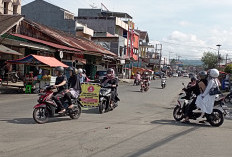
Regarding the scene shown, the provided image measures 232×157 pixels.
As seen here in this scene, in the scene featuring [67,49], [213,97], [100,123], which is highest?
[67,49]

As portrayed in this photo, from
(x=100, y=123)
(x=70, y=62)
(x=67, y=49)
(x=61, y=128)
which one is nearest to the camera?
(x=61, y=128)

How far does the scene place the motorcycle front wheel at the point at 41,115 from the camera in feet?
28.2

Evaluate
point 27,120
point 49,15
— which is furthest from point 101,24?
point 27,120

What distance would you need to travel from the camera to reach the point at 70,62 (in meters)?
32.8

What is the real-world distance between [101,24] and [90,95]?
150ft

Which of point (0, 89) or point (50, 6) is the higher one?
point (50, 6)

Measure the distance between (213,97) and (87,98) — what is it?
15.0ft

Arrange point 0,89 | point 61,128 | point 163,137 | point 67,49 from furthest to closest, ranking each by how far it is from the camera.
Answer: point 67,49
point 0,89
point 61,128
point 163,137

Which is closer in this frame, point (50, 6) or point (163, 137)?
point (163, 137)

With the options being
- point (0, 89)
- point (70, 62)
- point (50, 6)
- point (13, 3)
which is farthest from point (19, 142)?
point (50, 6)

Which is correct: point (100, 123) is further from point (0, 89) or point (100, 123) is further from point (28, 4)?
point (28, 4)

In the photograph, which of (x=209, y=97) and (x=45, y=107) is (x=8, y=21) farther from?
(x=209, y=97)

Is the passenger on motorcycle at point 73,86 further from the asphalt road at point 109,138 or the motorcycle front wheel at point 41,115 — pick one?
the motorcycle front wheel at point 41,115

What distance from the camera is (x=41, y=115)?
8711mm
